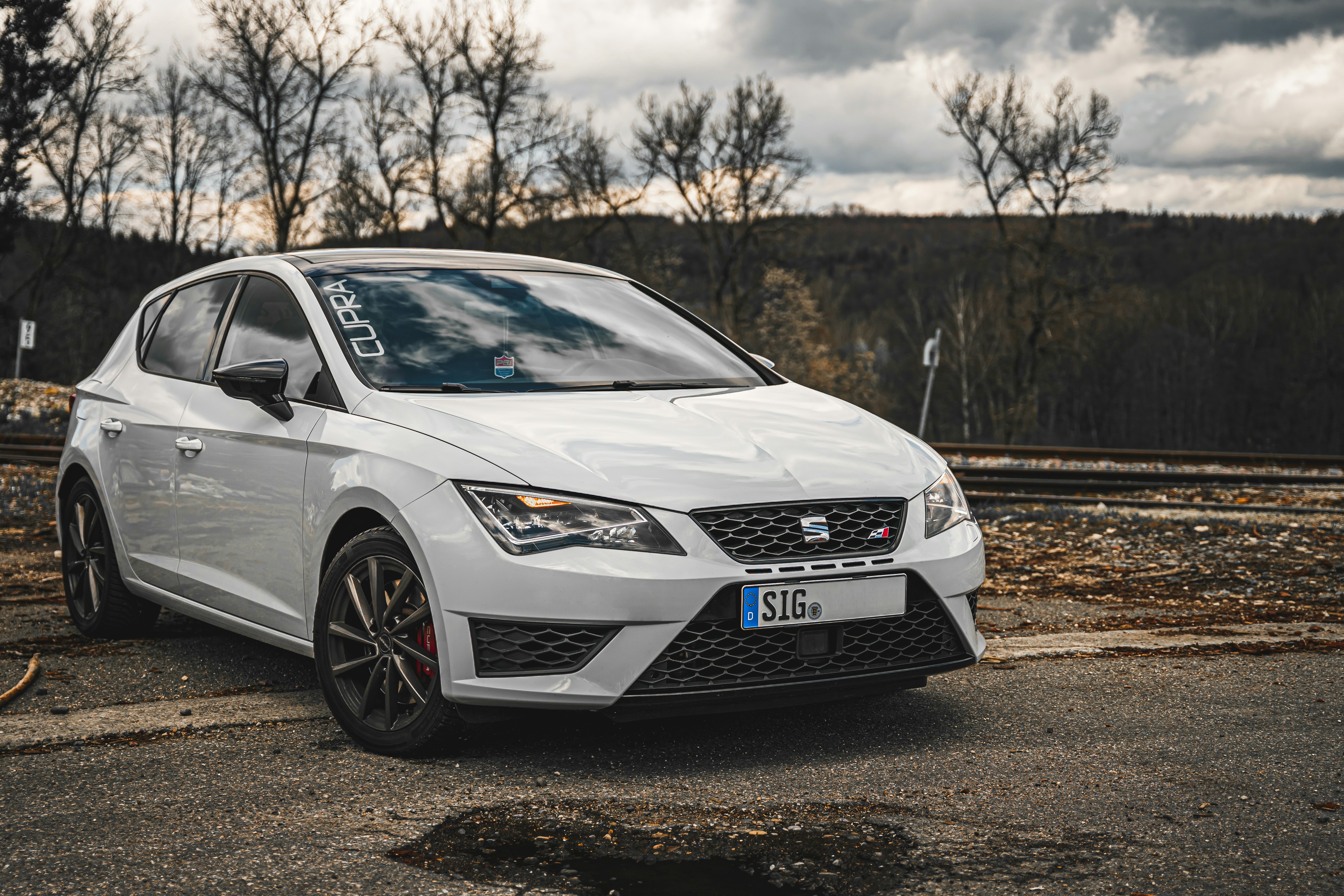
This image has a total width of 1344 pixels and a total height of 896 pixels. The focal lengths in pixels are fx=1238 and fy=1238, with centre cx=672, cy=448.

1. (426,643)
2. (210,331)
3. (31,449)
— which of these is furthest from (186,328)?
(31,449)

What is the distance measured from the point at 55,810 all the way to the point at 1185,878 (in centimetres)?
280

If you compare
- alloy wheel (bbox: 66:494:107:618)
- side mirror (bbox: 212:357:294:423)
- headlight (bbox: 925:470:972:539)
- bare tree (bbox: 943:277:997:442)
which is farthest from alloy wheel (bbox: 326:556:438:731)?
bare tree (bbox: 943:277:997:442)

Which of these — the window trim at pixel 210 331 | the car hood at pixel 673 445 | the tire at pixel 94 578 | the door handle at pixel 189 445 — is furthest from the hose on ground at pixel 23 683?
the car hood at pixel 673 445

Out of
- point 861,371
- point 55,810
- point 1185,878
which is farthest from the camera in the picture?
point 861,371

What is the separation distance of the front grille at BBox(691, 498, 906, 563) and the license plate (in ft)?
0.27

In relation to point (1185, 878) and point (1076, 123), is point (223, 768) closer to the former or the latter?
point (1185, 878)

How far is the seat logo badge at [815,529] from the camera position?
11.6ft

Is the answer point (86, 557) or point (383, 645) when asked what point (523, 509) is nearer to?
point (383, 645)

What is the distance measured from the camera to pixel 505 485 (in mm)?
3467

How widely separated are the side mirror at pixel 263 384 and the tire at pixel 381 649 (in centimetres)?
68

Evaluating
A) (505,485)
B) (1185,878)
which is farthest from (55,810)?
(1185,878)

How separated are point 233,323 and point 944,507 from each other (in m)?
2.90

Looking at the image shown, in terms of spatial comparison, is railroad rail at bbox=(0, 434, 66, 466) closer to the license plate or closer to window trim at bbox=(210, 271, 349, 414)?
window trim at bbox=(210, 271, 349, 414)

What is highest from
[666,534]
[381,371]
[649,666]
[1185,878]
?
[381,371]
